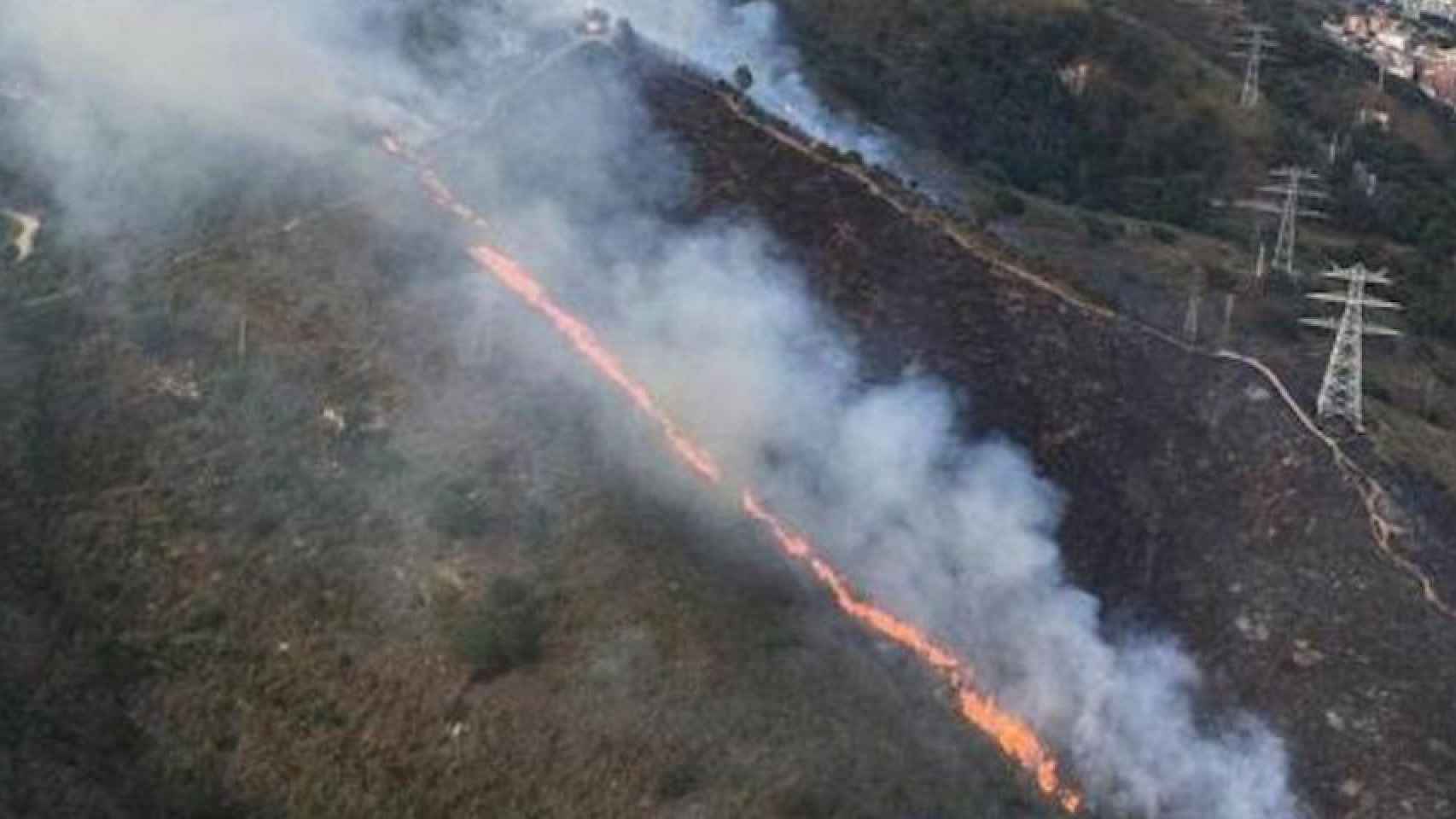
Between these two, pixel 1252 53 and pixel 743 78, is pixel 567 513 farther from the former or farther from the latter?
pixel 1252 53

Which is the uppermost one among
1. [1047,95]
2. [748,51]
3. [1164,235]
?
[748,51]

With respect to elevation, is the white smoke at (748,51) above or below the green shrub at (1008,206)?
above

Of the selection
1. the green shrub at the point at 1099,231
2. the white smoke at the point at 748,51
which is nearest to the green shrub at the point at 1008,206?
the green shrub at the point at 1099,231

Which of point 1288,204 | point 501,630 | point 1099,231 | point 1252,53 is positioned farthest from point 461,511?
point 1252,53

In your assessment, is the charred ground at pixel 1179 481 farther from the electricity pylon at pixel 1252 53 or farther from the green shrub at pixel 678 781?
the electricity pylon at pixel 1252 53

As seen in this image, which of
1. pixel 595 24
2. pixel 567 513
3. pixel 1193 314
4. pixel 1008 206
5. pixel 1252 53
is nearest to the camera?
pixel 567 513

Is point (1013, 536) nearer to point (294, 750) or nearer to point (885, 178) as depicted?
point (294, 750)
